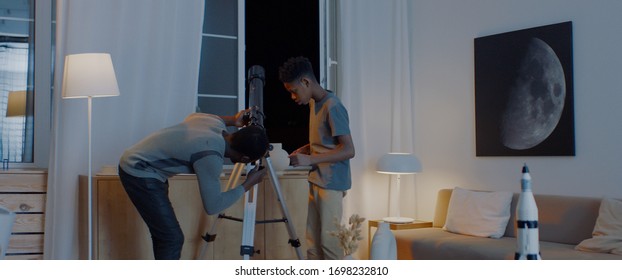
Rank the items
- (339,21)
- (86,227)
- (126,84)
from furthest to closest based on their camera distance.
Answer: (339,21)
(126,84)
(86,227)

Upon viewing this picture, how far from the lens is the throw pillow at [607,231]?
3.56 m

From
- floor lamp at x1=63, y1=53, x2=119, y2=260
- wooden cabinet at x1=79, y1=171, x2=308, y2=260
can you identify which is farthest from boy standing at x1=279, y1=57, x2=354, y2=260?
floor lamp at x1=63, y1=53, x2=119, y2=260

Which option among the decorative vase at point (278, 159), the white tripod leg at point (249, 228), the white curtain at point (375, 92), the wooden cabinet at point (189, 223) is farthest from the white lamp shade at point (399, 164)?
the white tripod leg at point (249, 228)

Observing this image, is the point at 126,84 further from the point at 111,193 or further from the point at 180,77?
the point at 111,193

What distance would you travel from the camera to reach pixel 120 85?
4.00 meters

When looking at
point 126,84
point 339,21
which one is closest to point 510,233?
point 339,21

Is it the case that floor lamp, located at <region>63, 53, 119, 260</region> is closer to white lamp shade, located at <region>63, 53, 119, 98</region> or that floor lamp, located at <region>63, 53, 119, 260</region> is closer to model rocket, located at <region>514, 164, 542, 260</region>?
white lamp shade, located at <region>63, 53, 119, 98</region>

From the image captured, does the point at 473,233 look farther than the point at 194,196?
Yes

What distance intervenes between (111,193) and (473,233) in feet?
7.76

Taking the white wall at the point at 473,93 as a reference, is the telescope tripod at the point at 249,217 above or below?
below

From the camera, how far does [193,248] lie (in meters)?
3.81

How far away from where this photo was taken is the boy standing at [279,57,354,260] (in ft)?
10.8

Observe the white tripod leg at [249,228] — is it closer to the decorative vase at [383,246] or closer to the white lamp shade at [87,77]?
the white lamp shade at [87,77]

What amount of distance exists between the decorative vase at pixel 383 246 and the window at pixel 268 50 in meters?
2.83
